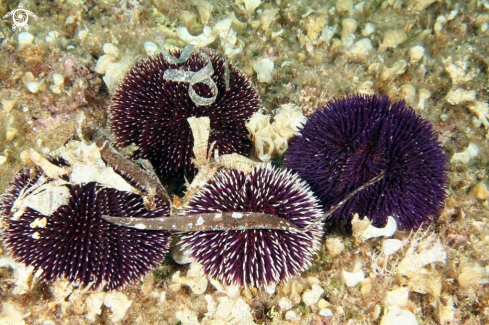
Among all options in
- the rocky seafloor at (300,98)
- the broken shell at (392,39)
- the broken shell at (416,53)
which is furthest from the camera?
the broken shell at (392,39)

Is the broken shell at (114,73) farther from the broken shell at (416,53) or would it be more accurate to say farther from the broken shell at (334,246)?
the broken shell at (416,53)

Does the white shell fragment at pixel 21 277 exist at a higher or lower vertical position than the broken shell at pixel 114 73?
lower

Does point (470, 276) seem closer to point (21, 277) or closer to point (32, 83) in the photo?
point (21, 277)

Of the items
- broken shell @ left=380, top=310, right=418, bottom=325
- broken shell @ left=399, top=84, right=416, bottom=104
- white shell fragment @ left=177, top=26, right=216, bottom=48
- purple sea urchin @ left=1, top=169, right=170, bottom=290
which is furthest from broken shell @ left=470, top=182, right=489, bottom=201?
white shell fragment @ left=177, top=26, right=216, bottom=48

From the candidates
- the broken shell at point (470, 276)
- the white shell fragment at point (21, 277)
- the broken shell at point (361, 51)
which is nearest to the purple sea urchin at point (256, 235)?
the broken shell at point (470, 276)

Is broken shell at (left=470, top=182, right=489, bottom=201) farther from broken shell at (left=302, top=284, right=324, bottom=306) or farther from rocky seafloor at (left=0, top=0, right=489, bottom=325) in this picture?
broken shell at (left=302, top=284, right=324, bottom=306)

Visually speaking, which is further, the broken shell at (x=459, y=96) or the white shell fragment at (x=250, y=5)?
the white shell fragment at (x=250, y=5)

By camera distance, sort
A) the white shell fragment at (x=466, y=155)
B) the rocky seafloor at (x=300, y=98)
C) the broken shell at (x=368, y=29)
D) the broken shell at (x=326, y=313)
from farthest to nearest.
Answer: the broken shell at (x=368, y=29) → the white shell fragment at (x=466, y=155) → the rocky seafloor at (x=300, y=98) → the broken shell at (x=326, y=313)

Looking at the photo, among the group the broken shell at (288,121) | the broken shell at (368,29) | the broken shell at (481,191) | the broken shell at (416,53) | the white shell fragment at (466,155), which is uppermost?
the broken shell at (368,29)
